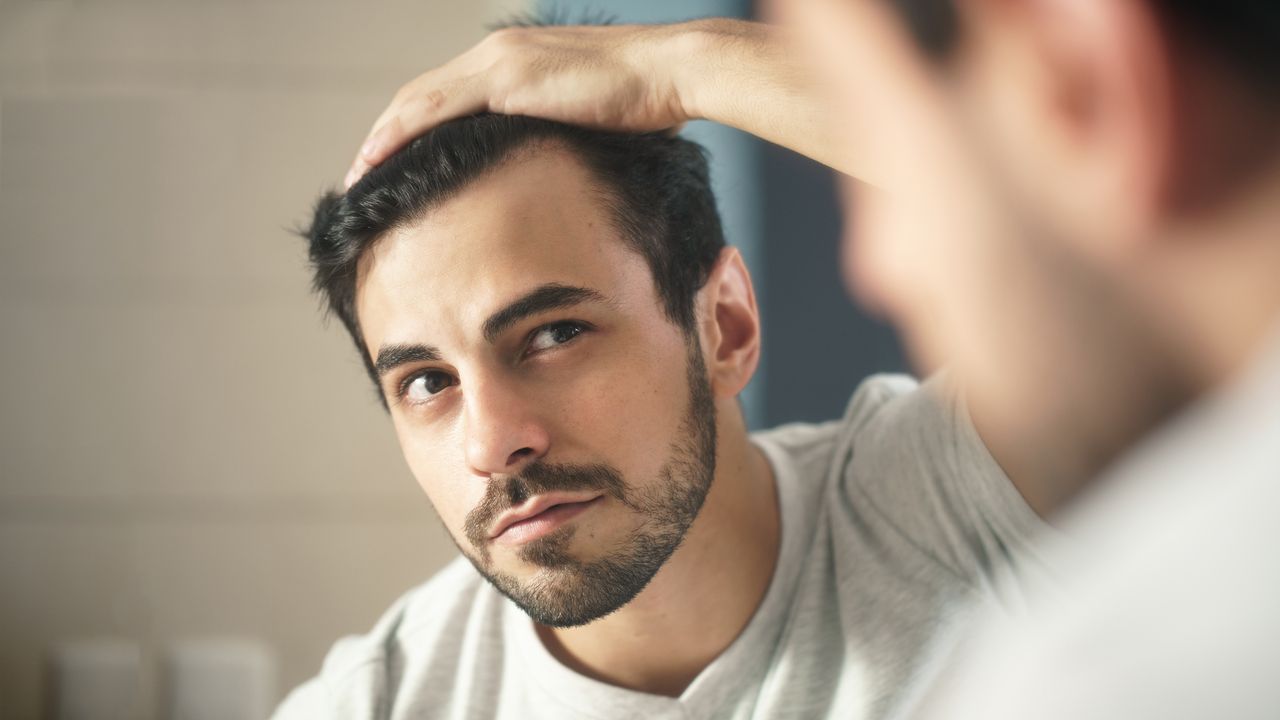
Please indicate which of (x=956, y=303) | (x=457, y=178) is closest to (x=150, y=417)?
(x=457, y=178)

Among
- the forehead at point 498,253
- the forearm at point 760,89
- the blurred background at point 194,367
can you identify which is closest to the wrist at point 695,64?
the forearm at point 760,89

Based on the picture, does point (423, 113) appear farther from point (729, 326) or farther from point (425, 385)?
point (729, 326)

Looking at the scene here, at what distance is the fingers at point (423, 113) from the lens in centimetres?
88

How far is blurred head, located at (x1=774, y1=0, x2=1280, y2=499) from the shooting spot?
0.30 metres

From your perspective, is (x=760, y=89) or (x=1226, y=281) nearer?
(x=1226, y=281)

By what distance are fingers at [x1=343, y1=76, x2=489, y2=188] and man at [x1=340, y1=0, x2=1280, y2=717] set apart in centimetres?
59

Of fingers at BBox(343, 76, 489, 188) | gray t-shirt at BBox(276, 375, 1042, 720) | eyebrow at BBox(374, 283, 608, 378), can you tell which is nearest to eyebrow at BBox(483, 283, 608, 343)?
eyebrow at BBox(374, 283, 608, 378)

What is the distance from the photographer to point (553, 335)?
2.68ft

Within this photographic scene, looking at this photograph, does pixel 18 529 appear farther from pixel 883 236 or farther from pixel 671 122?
pixel 883 236

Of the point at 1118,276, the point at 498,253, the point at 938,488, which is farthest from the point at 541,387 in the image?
the point at 1118,276

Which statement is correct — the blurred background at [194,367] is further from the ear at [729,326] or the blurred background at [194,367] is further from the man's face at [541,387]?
the man's face at [541,387]

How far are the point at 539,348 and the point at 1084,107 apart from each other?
57 centimetres

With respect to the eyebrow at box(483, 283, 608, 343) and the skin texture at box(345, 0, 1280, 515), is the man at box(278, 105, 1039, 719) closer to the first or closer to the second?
the eyebrow at box(483, 283, 608, 343)

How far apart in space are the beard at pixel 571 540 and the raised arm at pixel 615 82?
311mm
